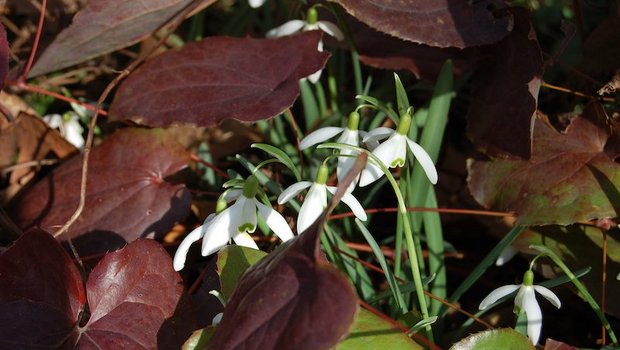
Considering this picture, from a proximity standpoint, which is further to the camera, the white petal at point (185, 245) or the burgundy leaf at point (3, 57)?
the burgundy leaf at point (3, 57)

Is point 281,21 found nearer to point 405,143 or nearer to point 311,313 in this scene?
point 405,143

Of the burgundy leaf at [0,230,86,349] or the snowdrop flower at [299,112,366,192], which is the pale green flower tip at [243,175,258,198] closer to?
the snowdrop flower at [299,112,366,192]

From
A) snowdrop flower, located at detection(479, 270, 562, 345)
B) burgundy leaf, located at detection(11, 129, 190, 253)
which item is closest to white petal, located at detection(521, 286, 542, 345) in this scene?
snowdrop flower, located at detection(479, 270, 562, 345)

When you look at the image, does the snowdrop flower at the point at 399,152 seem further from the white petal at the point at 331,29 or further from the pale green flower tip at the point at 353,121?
the white petal at the point at 331,29

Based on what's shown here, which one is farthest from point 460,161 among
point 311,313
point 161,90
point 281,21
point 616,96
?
point 311,313

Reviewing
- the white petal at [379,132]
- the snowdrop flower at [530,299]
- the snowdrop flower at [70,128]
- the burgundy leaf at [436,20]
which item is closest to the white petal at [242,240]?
the white petal at [379,132]

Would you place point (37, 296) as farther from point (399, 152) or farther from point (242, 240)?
point (399, 152)
